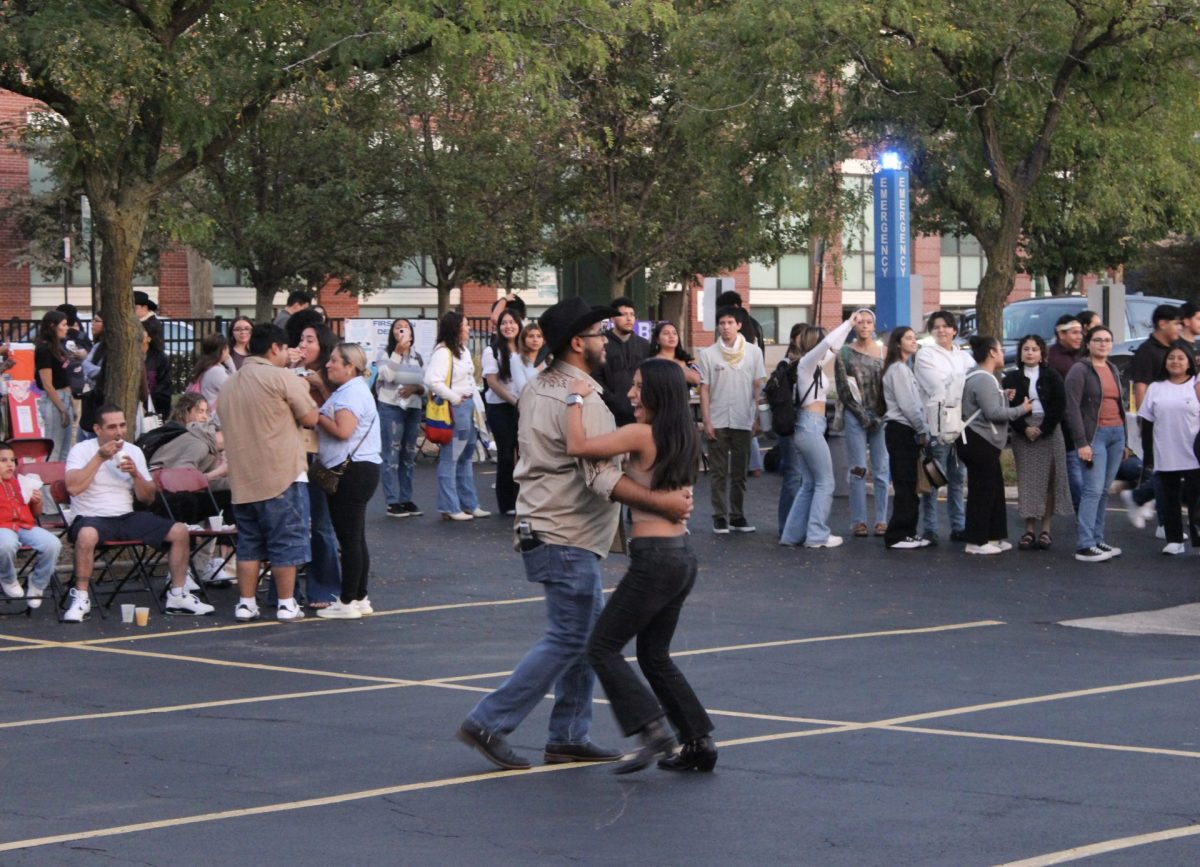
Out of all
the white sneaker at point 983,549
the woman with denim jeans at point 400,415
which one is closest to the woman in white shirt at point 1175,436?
the white sneaker at point 983,549

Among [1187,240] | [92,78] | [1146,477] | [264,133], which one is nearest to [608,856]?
[92,78]

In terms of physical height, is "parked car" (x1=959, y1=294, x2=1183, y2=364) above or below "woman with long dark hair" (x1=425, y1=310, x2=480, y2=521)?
above

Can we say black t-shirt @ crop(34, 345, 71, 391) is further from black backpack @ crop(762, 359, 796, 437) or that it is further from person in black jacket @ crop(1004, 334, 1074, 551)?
person in black jacket @ crop(1004, 334, 1074, 551)

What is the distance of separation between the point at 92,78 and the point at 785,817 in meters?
9.81

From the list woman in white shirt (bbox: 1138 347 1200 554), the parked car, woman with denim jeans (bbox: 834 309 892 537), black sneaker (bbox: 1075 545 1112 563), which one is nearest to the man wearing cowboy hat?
black sneaker (bbox: 1075 545 1112 563)

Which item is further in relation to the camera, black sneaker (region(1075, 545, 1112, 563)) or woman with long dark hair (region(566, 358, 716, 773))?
black sneaker (region(1075, 545, 1112, 563))

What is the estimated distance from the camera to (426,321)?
2798cm

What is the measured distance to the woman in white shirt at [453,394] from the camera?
16906mm

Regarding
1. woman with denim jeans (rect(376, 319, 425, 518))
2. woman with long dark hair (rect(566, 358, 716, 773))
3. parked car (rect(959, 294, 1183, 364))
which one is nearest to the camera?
woman with long dark hair (rect(566, 358, 716, 773))

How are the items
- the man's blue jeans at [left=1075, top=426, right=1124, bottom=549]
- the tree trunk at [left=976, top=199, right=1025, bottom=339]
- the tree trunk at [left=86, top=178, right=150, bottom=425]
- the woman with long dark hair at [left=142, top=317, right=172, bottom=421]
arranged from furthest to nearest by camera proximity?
the tree trunk at [left=976, top=199, right=1025, bottom=339] → the woman with long dark hair at [left=142, top=317, right=172, bottom=421] → the tree trunk at [left=86, top=178, right=150, bottom=425] → the man's blue jeans at [left=1075, top=426, right=1124, bottom=549]

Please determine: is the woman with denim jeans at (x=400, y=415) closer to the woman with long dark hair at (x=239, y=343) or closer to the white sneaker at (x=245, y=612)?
the woman with long dark hair at (x=239, y=343)

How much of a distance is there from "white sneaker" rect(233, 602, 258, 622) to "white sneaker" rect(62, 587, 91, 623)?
97 cm

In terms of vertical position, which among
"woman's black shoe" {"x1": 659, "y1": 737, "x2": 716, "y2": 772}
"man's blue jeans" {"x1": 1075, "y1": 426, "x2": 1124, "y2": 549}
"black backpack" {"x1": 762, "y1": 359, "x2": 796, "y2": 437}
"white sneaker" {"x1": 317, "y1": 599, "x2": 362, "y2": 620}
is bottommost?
"white sneaker" {"x1": 317, "y1": 599, "x2": 362, "y2": 620}

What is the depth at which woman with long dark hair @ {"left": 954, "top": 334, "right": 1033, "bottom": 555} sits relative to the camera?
49.1 feet
